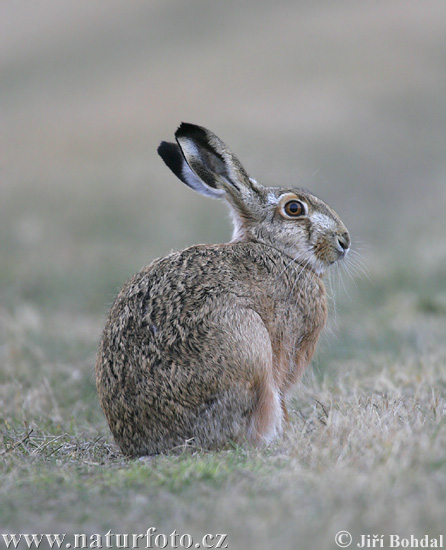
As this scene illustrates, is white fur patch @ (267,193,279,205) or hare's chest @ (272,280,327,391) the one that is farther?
white fur patch @ (267,193,279,205)

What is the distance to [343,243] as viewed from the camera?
21.6 feet

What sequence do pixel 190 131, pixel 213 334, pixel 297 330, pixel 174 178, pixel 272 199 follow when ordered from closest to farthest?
pixel 213 334 < pixel 297 330 < pixel 190 131 < pixel 272 199 < pixel 174 178

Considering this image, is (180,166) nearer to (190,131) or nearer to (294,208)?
(190,131)

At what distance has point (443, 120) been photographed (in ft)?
78.7

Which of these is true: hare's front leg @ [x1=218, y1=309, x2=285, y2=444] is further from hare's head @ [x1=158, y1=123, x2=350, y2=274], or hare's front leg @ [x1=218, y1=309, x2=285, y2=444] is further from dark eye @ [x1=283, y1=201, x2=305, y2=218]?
dark eye @ [x1=283, y1=201, x2=305, y2=218]

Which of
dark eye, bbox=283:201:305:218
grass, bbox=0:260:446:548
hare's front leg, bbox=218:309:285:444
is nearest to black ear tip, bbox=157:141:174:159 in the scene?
dark eye, bbox=283:201:305:218

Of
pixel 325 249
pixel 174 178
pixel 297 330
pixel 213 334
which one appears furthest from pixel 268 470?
pixel 174 178

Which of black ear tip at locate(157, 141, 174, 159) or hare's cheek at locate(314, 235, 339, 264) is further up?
black ear tip at locate(157, 141, 174, 159)

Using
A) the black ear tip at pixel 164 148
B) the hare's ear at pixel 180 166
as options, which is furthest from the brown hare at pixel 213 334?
the black ear tip at pixel 164 148

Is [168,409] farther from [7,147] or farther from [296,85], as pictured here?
[296,85]

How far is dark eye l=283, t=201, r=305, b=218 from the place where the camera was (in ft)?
21.5

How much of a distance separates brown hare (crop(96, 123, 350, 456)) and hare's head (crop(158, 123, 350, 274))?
0.01 meters

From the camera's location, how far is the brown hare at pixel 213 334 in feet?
17.6

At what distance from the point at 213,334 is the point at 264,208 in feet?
5.17
